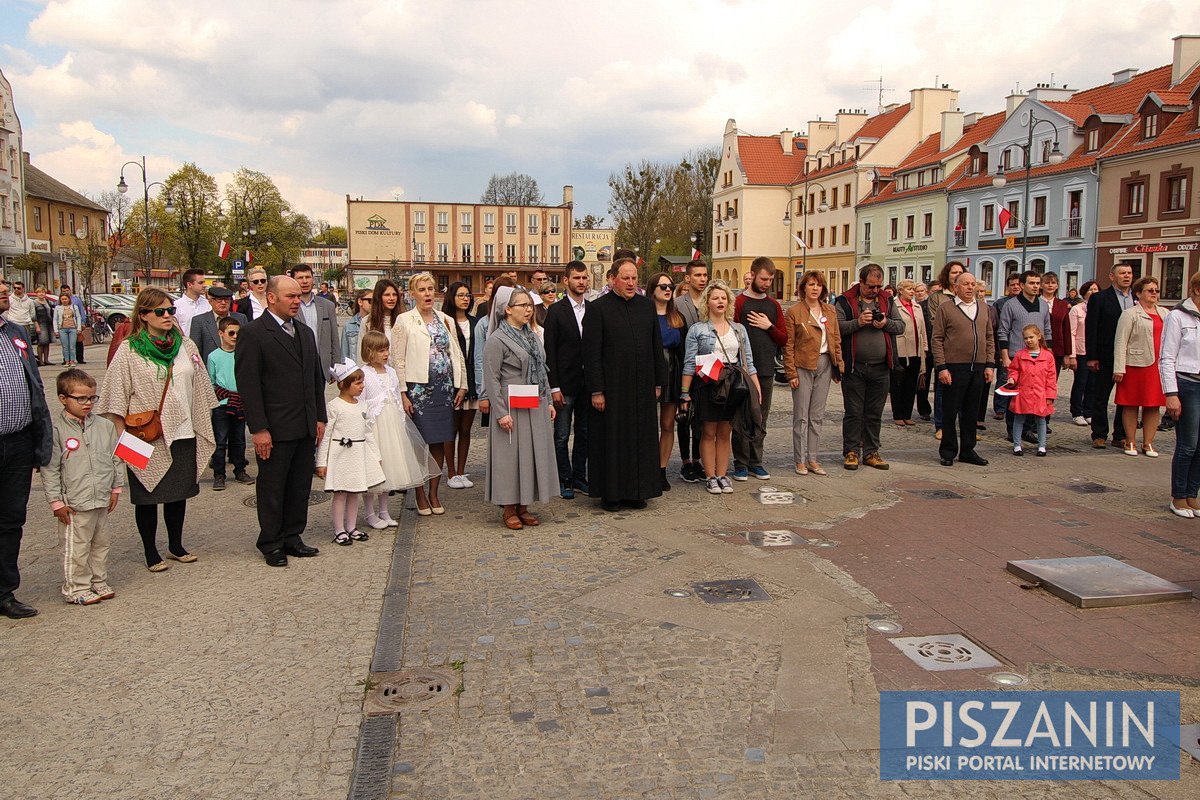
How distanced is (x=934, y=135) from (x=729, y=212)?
21212 mm

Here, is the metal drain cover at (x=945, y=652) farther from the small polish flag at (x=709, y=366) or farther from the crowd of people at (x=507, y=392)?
the small polish flag at (x=709, y=366)

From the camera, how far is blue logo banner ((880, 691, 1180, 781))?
366 cm

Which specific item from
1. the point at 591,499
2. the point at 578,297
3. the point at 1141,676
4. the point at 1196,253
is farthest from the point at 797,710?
the point at 1196,253

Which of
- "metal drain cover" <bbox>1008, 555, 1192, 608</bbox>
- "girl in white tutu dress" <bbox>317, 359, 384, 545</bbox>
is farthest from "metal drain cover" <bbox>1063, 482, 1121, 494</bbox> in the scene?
"girl in white tutu dress" <bbox>317, 359, 384, 545</bbox>

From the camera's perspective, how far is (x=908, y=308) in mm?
12484

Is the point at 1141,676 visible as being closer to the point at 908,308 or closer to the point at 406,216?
the point at 908,308

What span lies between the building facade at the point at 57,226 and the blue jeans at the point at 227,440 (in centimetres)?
4805

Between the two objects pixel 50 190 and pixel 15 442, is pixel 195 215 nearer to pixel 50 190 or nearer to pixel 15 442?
pixel 50 190

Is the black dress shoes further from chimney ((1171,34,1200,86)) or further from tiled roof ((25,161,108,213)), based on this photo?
tiled roof ((25,161,108,213))

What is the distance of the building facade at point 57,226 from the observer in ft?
185

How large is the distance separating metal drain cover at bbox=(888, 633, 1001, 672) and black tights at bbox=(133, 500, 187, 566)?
4907mm

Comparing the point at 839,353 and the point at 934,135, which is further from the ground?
the point at 934,135

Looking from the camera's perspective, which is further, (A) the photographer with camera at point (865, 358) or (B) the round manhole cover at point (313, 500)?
(A) the photographer with camera at point (865, 358)

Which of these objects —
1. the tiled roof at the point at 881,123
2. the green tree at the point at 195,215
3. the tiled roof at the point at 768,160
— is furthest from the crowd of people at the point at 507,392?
the tiled roof at the point at 768,160
